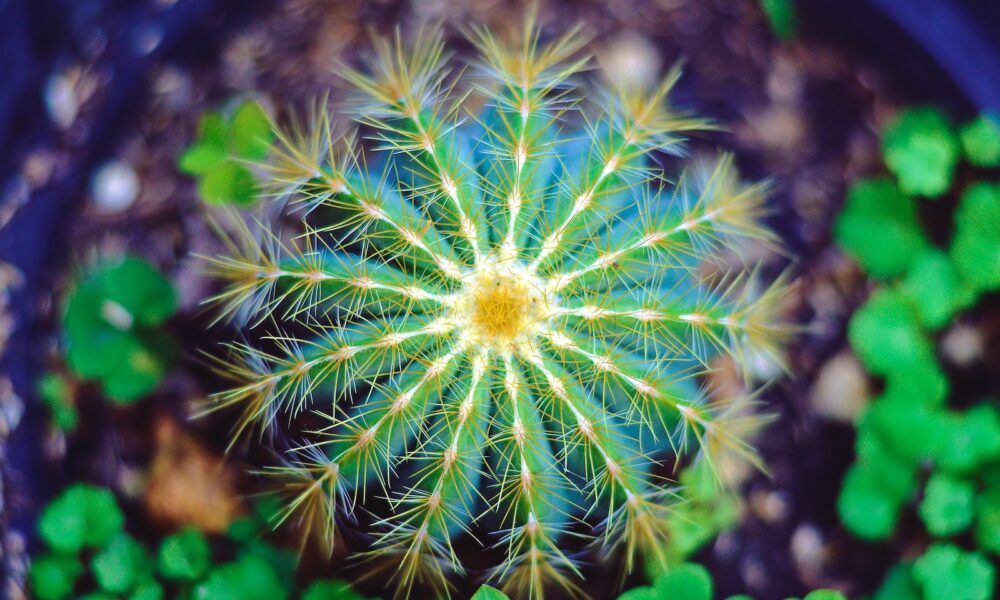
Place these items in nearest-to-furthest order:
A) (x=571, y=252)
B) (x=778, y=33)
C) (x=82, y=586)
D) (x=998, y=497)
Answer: (x=571, y=252)
(x=998, y=497)
(x=82, y=586)
(x=778, y=33)

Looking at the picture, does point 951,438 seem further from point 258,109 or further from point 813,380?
point 258,109

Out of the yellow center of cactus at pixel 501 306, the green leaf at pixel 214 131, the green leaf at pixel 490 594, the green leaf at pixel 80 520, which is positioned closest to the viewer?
the yellow center of cactus at pixel 501 306

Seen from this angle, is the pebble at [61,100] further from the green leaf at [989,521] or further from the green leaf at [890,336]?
the green leaf at [989,521]

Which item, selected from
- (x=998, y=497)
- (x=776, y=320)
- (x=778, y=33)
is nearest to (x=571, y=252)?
(x=776, y=320)

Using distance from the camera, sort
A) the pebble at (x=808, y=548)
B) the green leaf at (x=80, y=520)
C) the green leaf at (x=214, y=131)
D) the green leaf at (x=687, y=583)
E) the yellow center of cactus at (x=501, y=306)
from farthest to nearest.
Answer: the pebble at (x=808, y=548), the green leaf at (x=214, y=131), the green leaf at (x=80, y=520), the green leaf at (x=687, y=583), the yellow center of cactus at (x=501, y=306)

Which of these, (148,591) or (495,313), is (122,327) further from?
(495,313)

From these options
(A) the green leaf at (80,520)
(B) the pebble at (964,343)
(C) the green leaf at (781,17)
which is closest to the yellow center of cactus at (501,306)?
(A) the green leaf at (80,520)

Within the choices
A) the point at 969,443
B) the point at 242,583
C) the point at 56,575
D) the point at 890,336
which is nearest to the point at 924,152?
the point at 890,336
